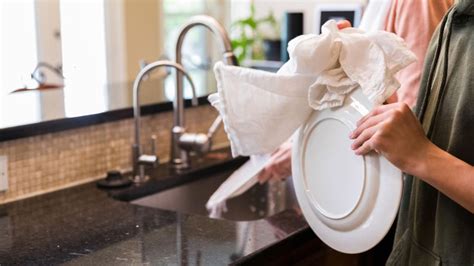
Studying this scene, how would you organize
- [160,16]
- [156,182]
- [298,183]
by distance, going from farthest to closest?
[160,16], [156,182], [298,183]

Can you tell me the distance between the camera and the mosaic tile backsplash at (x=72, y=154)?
4.75 feet

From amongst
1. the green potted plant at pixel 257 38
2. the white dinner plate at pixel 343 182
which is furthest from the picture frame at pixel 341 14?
the white dinner plate at pixel 343 182

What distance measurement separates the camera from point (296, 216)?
4.48ft

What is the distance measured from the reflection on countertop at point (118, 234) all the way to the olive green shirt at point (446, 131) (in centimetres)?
29

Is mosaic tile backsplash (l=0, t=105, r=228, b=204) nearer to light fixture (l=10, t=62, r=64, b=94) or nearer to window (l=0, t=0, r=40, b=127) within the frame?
light fixture (l=10, t=62, r=64, b=94)

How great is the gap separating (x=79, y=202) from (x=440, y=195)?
2.72ft

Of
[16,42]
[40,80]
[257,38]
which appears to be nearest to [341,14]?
[257,38]

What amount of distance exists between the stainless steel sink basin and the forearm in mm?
731

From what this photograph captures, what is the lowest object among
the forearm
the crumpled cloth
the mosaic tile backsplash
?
the mosaic tile backsplash

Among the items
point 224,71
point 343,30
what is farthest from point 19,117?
point 343,30

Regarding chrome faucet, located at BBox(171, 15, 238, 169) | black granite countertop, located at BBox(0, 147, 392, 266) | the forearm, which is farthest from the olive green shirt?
chrome faucet, located at BBox(171, 15, 238, 169)

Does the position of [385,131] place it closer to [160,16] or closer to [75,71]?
[75,71]

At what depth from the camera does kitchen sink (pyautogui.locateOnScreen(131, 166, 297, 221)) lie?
166 centimetres

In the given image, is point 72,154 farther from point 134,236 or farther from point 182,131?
point 134,236
